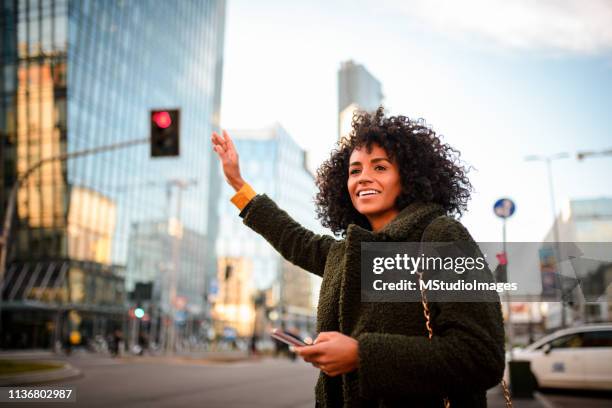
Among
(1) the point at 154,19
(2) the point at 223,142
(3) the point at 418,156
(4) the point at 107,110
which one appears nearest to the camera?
(3) the point at 418,156

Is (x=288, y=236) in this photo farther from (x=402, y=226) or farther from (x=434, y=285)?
(x=434, y=285)

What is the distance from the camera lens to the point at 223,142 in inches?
110

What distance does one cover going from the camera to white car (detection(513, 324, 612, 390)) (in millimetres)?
11391

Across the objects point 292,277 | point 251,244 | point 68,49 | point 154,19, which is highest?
point 154,19

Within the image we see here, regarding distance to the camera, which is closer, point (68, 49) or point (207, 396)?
point (207, 396)

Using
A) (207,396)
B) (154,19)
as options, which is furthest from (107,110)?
(207,396)

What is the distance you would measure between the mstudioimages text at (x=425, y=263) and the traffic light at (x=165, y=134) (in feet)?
29.8

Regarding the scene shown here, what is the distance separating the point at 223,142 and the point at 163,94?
5303 cm

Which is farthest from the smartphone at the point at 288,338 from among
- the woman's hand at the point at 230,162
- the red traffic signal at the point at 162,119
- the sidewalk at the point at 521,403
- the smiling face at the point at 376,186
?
the red traffic signal at the point at 162,119

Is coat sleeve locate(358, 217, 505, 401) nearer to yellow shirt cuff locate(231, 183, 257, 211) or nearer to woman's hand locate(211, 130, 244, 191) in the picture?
yellow shirt cuff locate(231, 183, 257, 211)

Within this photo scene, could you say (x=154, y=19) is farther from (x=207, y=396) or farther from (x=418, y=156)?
(x=418, y=156)

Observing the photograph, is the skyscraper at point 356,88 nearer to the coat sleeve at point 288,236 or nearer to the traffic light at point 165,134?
the coat sleeve at point 288,236

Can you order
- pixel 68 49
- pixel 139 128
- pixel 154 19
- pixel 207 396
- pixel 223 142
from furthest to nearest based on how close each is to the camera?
1. pixel 154 19
2. pixel 139 128
3. pixel 68 49
4. pixel 207 396
5. pixel 223 142

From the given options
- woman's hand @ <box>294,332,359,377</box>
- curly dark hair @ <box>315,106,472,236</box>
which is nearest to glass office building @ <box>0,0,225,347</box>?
curly dark hair @ <box>315,106,472,236</box>
